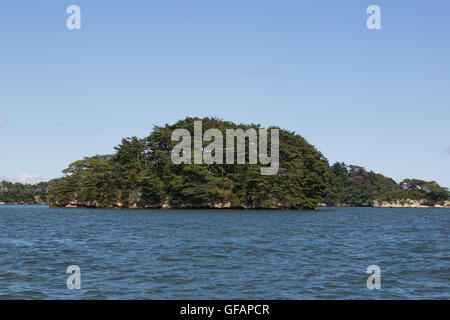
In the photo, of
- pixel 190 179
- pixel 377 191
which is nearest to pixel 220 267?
pixel 190 179

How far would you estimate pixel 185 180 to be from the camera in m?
84.8

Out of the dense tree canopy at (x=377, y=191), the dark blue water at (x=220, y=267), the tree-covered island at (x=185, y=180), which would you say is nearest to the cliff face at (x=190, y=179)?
the tree-covered island at (x=185, y=180)

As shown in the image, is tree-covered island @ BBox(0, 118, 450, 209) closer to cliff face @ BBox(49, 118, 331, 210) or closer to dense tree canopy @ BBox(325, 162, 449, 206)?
cliff face @ BBox(49, 118, 331, 210)

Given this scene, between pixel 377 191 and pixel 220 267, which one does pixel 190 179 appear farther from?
pixel 377 191

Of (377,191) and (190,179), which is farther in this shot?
(377,191)

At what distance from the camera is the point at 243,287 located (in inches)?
593

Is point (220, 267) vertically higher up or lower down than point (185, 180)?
lower down

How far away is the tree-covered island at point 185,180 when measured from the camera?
84750 millimetres

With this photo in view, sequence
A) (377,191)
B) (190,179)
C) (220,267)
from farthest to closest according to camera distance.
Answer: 1. (377,191)
2. (190,179)
3. (220,267)

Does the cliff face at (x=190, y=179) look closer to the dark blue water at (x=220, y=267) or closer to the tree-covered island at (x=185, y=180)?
the tree-covered island at (x=185, y=180)

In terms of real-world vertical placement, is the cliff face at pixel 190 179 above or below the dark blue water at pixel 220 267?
above

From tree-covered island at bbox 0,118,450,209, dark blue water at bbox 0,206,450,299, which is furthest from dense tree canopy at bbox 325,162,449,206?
dark blue water at bbox 0,206,450,299
